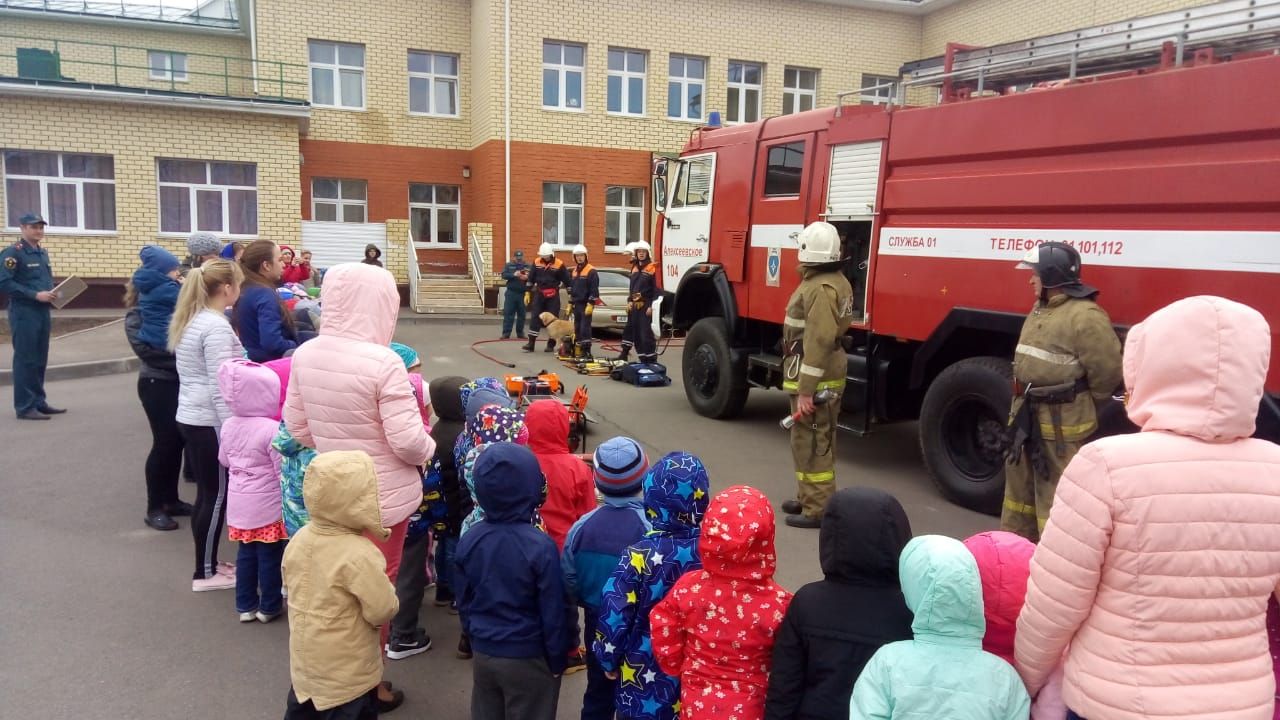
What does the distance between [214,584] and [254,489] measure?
2.88 feet

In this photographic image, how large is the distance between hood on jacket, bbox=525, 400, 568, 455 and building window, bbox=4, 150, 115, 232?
20.3 meters

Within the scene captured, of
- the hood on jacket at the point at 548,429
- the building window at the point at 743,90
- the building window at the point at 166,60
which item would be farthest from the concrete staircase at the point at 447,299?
the hood on jacket at the point at 548,429

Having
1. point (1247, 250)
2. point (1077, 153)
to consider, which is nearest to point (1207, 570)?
point (1247, 250)

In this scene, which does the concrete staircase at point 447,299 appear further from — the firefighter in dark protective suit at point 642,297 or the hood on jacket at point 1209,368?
the hood on jacket at point 1209,368

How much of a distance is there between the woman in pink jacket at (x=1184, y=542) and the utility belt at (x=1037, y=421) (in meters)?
2.50

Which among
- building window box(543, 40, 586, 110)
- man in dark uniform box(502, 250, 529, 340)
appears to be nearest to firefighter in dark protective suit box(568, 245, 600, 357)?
man in dark uniform box(502, 250, 529, 340)

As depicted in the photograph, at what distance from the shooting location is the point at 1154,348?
6.52 ft

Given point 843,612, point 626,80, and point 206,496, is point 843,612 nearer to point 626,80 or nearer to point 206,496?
point 206,496

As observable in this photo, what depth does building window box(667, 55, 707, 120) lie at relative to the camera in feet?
76.0

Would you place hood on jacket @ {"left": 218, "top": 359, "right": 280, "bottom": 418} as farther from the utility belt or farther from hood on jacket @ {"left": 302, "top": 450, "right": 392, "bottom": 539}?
the utility belt

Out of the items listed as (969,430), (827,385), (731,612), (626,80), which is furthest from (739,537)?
(626,80)

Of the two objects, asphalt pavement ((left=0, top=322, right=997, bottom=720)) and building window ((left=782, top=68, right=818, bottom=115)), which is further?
building window ((left=782, top=68, right=818, bottom=115))

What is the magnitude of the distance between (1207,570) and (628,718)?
1625 millimetres

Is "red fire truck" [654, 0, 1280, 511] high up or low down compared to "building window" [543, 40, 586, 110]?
down
